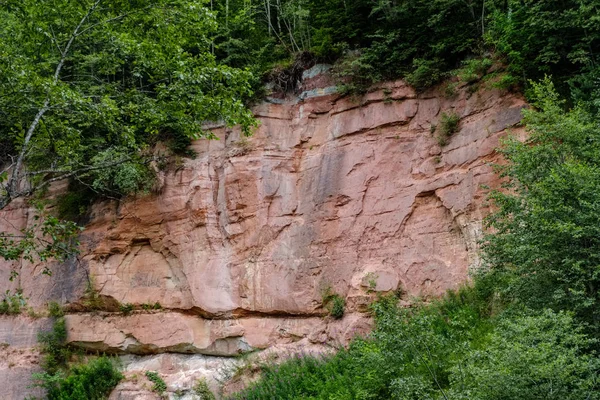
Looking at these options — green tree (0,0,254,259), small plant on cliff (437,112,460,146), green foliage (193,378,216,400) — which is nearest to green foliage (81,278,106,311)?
Answer: green foliage (193,378,216,400)

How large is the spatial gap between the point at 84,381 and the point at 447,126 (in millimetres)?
10848

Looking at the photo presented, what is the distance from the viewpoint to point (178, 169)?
15750 millimetres

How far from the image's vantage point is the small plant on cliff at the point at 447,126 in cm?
1334

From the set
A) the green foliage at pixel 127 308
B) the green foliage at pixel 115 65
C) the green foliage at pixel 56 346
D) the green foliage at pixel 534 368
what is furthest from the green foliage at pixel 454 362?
the green foliage at pixel 56 346

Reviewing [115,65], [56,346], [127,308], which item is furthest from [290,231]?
[56,346]

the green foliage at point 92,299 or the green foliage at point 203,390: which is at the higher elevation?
the green foliage at point 92,299

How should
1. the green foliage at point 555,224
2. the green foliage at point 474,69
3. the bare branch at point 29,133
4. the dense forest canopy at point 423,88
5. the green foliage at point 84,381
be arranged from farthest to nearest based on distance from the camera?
the green foliage at point 84,381
the green foliage at point 474,69
the bare branch at point 29,133
the green foliage at point 555,224
the dense forest canopy at point 423,88

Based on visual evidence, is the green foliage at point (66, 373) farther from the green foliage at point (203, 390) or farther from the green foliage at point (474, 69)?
the green foliage at point (474, 69)

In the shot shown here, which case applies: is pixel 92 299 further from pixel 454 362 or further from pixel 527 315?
pixel 527 315

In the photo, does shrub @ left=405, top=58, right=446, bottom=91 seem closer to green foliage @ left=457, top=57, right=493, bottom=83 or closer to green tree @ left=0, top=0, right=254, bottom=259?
green foliage @ left=457, top=57, right=493, bottom=83

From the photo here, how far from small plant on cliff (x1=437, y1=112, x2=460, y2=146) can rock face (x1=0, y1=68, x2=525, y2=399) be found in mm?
139

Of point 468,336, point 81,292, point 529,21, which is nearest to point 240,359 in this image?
point 81,292

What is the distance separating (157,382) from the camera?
14.0 m

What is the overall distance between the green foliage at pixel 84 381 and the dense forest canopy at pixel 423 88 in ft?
0.12
